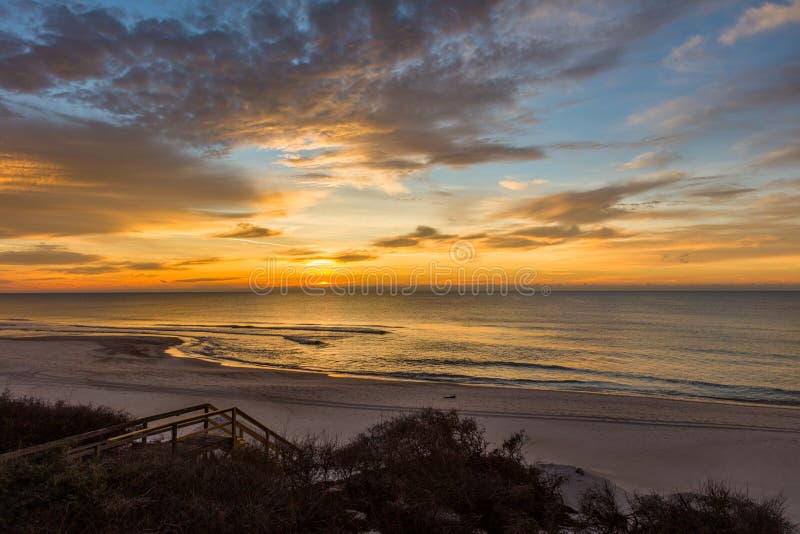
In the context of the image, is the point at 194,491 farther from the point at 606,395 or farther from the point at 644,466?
the point at 606,395

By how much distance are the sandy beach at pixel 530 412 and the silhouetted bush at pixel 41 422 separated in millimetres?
6933

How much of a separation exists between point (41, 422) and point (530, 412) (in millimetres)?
20415

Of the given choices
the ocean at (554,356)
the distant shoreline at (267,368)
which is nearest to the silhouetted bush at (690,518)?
the distant shoreline at (267,368)

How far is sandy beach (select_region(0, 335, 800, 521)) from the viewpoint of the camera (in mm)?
16484

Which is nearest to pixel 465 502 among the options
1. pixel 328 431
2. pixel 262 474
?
pixel 262 474

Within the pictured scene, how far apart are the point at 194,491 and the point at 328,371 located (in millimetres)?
32084

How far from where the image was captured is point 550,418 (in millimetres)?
22859

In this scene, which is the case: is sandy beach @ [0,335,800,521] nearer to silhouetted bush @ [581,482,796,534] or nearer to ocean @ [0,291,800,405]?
ocean @ [0,291,800,405]

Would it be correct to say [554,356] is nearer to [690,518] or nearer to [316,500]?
[690,518]

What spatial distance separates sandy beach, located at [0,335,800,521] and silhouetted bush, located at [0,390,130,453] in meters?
6.93

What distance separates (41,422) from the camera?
1330 cm

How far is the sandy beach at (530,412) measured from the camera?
1648cm

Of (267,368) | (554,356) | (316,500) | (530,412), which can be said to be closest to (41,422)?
(316,500)

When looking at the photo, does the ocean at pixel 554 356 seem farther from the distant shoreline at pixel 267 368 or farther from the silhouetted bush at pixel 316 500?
the silhouetted bush at pixel 316 500
